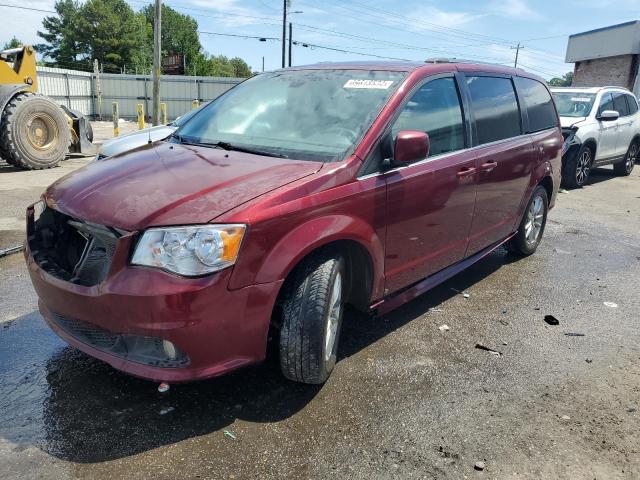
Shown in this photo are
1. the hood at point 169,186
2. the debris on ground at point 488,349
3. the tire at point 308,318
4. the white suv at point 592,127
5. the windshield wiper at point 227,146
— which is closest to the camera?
the hood at point 169,186

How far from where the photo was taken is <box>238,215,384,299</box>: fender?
2543 millimetres

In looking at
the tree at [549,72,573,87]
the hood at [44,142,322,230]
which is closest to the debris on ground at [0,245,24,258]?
the hood at [44,142,322,230]

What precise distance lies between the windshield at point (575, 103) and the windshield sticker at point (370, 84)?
8.32m

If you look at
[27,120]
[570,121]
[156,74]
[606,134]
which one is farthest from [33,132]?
[156,74]

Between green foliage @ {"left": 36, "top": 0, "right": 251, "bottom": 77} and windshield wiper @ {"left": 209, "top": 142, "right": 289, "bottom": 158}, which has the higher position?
green foliage @ {"left": 36, "top": 0, "right": 251, "bottom": 77}

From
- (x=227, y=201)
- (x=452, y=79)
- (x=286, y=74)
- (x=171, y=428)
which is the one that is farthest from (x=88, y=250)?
(x=452, y=79)

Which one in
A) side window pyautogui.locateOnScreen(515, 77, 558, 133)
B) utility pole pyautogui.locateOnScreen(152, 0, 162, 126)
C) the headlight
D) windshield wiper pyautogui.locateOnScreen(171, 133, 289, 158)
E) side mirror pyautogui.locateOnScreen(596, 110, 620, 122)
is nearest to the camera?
the headlight

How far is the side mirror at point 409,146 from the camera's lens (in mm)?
3087

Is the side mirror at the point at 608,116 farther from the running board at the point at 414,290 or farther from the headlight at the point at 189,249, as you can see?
the headlight at the point at 189,249

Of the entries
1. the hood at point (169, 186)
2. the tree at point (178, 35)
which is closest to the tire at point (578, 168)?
the hood at point (169, 186)

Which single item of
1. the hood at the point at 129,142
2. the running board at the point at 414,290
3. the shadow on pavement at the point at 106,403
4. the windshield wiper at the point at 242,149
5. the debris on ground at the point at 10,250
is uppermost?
the windshield wiper at the point at 242,149

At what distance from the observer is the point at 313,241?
106 inches

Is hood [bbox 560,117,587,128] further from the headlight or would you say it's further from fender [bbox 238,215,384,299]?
the headlight

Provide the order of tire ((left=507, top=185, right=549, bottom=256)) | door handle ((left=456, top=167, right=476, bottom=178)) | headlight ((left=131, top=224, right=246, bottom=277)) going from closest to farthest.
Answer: headlight ((left=131, top=224, right=246, bottom=277)) < door handle ((left=456, top=167, right=476, bottom=178)) < tire ((left=507, top=185, right=549, bottom=256))
